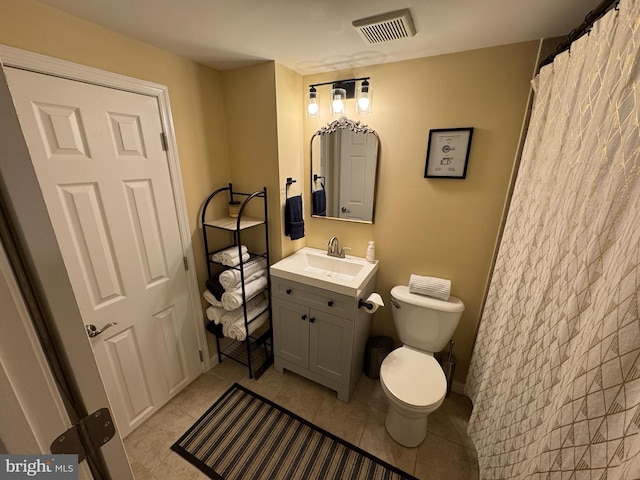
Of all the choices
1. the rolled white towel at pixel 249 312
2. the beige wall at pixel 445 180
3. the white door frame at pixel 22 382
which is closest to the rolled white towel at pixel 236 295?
the rolled white towel at pixel 249 312

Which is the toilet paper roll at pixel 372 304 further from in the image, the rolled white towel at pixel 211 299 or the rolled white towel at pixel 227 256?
the rolled white towel at pixel 211 299

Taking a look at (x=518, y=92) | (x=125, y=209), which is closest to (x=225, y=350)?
(x=125, y=209)

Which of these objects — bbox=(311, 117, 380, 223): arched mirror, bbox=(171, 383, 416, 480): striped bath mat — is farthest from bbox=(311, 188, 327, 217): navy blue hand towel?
bbox=(171, 383, 416, 480): striped bath mat

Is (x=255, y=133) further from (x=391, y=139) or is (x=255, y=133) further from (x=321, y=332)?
(x=321, y=332)

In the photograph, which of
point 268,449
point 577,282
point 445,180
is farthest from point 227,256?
point 577,282

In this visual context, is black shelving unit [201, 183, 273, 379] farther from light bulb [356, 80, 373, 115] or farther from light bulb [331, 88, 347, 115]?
light bulb [356, 80, 373, 115]

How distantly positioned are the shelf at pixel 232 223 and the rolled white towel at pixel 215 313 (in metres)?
0.64

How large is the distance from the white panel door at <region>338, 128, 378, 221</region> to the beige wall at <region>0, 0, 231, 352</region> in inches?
35.7

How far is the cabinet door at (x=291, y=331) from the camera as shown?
74.0 inches

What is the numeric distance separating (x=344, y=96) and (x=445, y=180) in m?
0.90

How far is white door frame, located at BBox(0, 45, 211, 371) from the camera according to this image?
1.05 metres

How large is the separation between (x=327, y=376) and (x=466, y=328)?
1064 mm

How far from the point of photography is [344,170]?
2000 mm

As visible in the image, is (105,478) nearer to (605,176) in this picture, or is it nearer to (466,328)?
(605,176)
